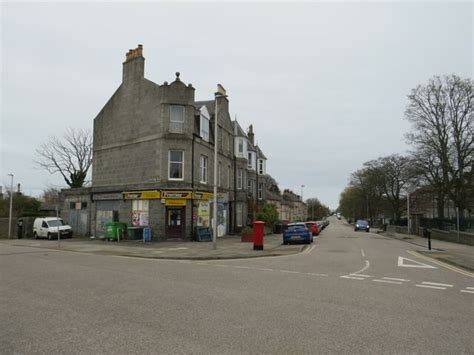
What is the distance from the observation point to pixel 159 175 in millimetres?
25125

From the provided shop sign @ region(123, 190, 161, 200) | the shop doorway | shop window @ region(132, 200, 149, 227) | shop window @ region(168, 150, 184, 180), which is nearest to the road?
shop sign @ region(123, 190, 161, 200)

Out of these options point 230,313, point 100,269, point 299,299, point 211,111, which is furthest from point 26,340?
point 211,111

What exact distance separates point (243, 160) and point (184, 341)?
32.3 m

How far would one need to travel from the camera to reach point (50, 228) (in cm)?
2995

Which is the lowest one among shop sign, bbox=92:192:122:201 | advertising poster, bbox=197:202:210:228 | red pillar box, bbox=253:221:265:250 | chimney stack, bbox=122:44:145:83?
red pillar box, bbox=253:221:265:250

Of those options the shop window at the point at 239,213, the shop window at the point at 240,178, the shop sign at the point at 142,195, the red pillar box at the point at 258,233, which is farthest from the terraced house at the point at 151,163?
the red pillar box at the point at 258,233

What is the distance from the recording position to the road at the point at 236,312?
16.5 ft

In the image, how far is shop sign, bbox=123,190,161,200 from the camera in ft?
81.2

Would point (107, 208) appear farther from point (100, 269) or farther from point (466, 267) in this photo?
point (466, 267)

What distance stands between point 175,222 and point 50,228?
1211cm

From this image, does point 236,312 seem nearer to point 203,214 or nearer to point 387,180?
point 203,214

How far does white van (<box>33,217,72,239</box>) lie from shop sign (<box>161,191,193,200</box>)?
33.4 ft

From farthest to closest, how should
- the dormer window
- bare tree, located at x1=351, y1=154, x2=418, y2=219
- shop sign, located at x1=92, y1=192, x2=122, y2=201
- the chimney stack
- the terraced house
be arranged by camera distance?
bare tree, located at x1=351, y1=154, x2=418, y2=219 → the chimney stack → shop sign, located at x1=92, y1=192, x2=122, y2=201 → the dormer window → the terraced house

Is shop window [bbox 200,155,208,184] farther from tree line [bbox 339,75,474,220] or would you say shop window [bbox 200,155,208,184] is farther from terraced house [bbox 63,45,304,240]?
tree line [bbox 339,75,474,220]
